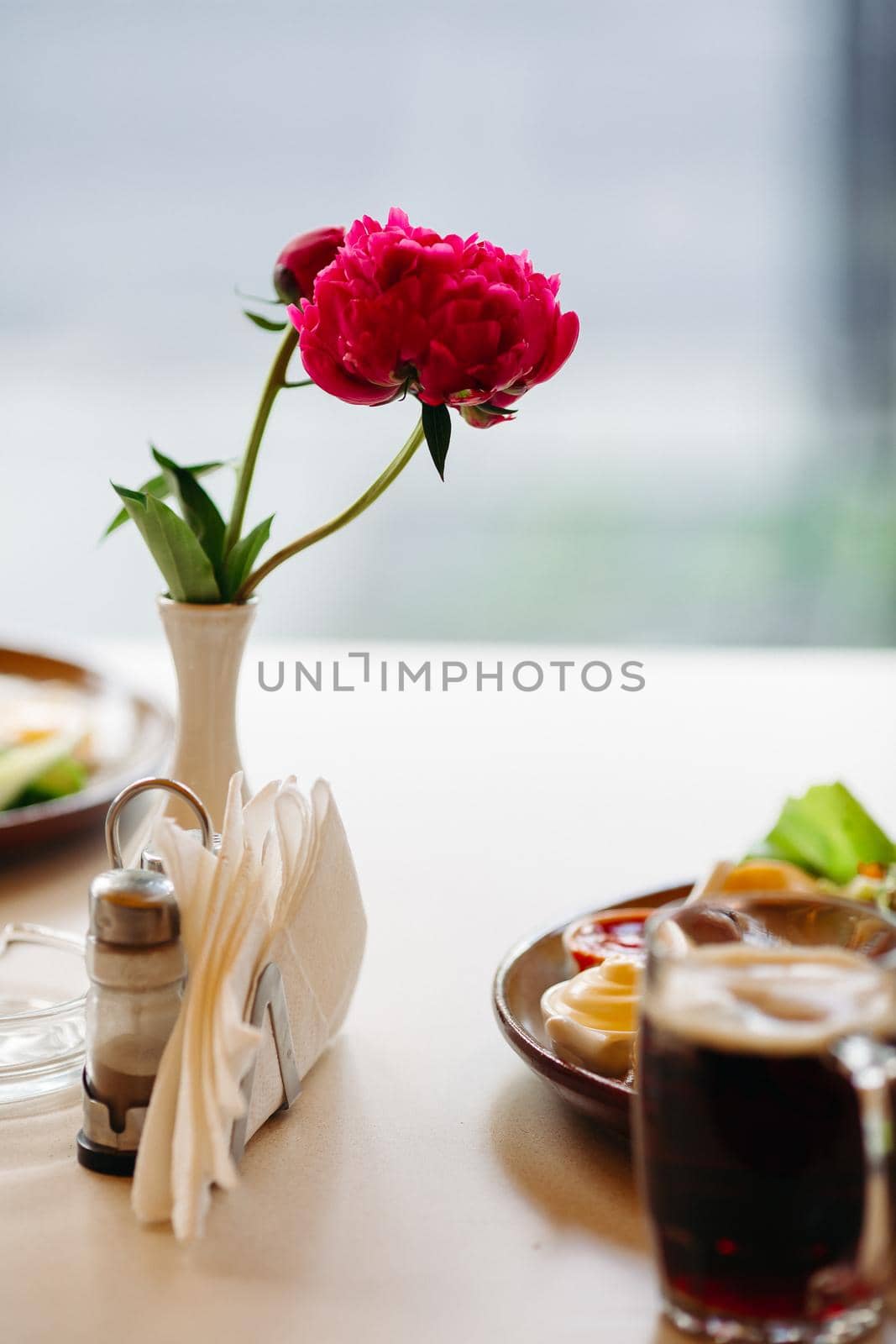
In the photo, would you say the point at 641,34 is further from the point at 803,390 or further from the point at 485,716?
the point at 485,716

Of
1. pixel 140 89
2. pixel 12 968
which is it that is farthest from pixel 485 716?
pixel 140 89

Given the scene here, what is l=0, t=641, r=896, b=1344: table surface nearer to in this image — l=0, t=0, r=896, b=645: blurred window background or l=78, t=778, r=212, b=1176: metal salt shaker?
l=78, t=778, r=212, b=1176: metal salt shaker

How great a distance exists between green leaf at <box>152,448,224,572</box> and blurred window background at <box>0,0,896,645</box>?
4042 mm

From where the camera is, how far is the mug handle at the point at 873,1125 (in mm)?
464

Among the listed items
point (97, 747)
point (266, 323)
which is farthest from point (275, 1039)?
point (97, 747)

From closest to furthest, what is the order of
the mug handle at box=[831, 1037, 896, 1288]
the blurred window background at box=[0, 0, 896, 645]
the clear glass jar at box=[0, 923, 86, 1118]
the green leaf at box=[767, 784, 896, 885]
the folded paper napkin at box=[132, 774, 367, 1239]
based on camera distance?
1. the mug handle at box=[831, 1037, 896, 1288]
2. the folded paper napkin at box=[132, 774, 367, 1239]
3. the clear glass jar at box=[0, 923, 86, 1118]
4. the green leaf at box=[767, 784, 896, 885]
5. the blurred window background at box=[0, 0, 896, 645]

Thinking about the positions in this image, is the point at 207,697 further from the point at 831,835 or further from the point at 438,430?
the point at 831,835

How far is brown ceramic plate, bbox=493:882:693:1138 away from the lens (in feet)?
2.07

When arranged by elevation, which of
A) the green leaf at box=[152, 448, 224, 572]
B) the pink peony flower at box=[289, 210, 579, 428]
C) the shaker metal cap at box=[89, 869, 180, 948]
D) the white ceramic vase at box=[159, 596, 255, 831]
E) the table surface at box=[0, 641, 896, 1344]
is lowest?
the table surface at box=[0, 641, 896, 1344]

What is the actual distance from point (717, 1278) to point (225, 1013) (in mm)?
217

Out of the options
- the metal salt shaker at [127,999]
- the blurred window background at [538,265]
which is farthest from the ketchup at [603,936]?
the blurred window background at [538,265]

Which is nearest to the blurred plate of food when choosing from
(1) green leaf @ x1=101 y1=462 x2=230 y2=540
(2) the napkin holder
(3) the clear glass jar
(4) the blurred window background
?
(2) the napkin holder

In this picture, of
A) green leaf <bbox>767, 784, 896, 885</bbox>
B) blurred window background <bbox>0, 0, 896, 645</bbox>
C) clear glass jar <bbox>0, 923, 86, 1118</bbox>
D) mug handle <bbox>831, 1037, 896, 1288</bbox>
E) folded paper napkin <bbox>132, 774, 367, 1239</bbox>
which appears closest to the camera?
mug handle <bbox>831, 1037, 896, 1288</bbox>

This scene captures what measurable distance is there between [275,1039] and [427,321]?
0.34m
